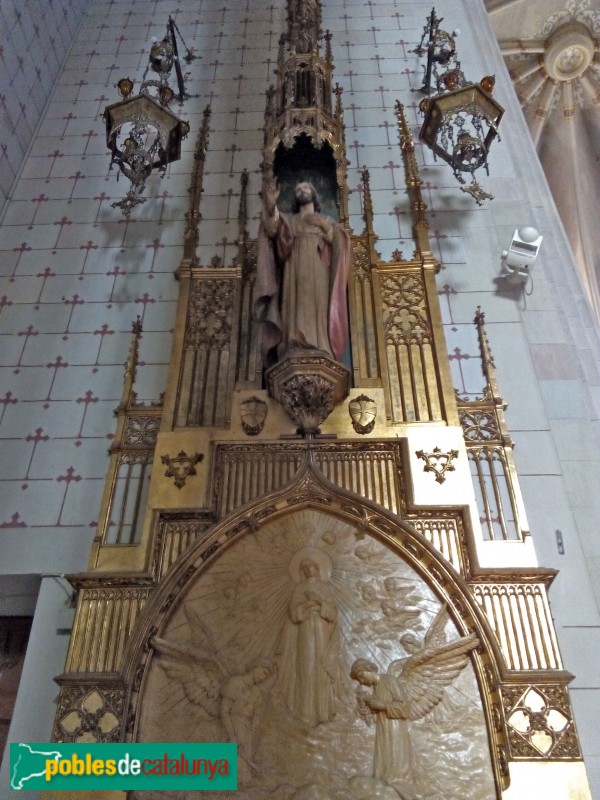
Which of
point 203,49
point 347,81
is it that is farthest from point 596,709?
point 203,49

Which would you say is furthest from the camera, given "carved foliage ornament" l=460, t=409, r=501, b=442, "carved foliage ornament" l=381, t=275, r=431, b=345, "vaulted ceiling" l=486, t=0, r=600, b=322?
"vaulted ceiling" l=486, t=0, r=600, b=322

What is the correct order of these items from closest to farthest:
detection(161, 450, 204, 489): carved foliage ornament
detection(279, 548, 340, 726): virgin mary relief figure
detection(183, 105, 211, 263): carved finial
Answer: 1. detection(279, 548, 340, 726): virgin mary relief figure
2. detection(161, 450, 204, 489): carved foliage ornament
3. detection(183, 105, 211, 263): carved finial

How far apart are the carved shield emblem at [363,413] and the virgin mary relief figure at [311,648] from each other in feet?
3.07

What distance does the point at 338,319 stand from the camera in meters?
4.57

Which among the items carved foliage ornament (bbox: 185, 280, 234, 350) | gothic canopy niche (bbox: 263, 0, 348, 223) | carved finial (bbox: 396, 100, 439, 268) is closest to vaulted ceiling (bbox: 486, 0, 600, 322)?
carved finial (bbox: 396, 100, 439, 268)

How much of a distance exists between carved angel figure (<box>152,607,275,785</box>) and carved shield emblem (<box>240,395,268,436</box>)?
1258mm

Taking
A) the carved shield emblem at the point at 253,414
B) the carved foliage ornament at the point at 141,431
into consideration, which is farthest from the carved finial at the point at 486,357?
the carved foliage ornament at the point at 141,431

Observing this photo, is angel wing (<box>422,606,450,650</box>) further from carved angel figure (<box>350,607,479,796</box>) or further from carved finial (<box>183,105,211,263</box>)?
carved finial (<box>183,105,211,263</box>)

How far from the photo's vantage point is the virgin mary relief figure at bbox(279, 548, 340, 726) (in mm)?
3367

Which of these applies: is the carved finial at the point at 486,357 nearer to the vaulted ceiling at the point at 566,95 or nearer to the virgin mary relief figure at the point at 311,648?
the virgin mary relief figure at the point at 311,648

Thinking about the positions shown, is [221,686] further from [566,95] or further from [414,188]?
[566,95]

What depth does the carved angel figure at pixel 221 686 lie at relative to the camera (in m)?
3.30

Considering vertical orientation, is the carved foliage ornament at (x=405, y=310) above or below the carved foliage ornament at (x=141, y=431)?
above

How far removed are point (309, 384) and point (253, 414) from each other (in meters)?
0.46
